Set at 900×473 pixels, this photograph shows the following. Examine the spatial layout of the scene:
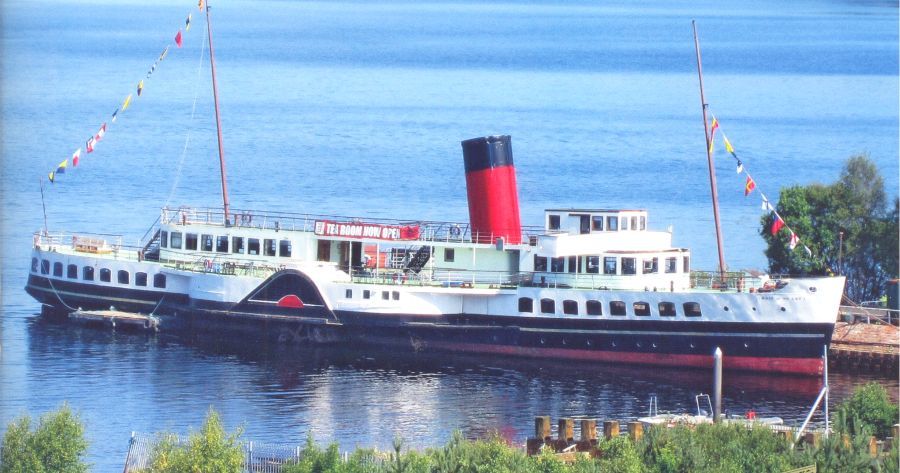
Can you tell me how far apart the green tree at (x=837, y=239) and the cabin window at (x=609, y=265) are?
9.20 meters

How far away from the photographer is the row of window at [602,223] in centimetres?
5862

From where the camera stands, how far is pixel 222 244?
6262 centimetres

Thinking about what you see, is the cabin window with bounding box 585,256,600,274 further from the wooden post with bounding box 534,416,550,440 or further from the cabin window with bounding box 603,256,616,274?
the wooden post with bounding box 534,416,550,440

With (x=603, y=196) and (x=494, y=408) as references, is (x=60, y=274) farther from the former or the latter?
(x=603, y=196)

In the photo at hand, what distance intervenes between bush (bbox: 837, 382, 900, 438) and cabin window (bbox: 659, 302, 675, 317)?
1416cm

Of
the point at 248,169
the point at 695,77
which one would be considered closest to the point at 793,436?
the point at 248,169

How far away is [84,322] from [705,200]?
43693 mm

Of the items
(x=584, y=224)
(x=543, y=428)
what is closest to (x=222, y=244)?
(x=584, y=224)

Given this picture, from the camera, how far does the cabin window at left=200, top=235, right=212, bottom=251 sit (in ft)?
206

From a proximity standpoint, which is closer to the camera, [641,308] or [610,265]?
[641,308]

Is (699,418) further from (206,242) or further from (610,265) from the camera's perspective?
(206,242)

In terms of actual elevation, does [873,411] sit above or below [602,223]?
below

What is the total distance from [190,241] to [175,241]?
2.04 ft

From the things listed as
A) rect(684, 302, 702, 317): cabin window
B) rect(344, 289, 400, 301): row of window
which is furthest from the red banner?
rect(684, 302, 702, 317): cabin window
